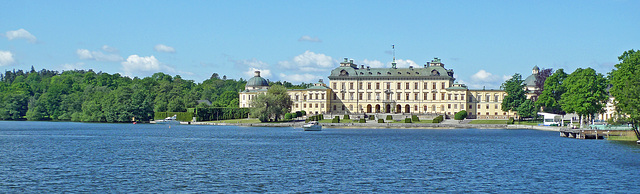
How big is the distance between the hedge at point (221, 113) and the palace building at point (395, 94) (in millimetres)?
13386

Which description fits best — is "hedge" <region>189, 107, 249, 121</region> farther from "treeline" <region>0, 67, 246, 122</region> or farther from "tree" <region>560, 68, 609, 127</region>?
"tree" <region>560, 68, 609, 127</region>

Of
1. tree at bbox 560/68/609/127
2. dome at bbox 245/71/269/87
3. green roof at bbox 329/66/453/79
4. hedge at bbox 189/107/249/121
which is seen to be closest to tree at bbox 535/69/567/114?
tree at bbox 560/68/609/127

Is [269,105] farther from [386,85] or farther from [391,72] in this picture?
[391,72]

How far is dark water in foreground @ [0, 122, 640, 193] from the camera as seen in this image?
1397 inches

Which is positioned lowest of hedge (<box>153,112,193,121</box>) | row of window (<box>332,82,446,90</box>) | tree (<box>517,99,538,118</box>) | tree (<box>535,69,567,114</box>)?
hedge (<box>153,112,193,121</box>)

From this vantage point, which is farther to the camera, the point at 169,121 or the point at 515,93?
the point at 169,121

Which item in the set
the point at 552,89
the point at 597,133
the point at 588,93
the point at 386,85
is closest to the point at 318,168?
the point at 597,133

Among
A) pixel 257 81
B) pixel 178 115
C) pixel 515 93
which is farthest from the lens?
pixel 257 81

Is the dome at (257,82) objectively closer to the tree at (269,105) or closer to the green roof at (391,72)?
the green roof at (391,72)

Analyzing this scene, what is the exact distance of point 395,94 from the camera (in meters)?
149

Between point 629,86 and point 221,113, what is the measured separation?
9472 cm

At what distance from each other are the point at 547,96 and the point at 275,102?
151ft

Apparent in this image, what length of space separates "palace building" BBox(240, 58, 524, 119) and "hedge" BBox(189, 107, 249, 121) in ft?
43.9

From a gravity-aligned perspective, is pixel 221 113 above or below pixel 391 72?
below
